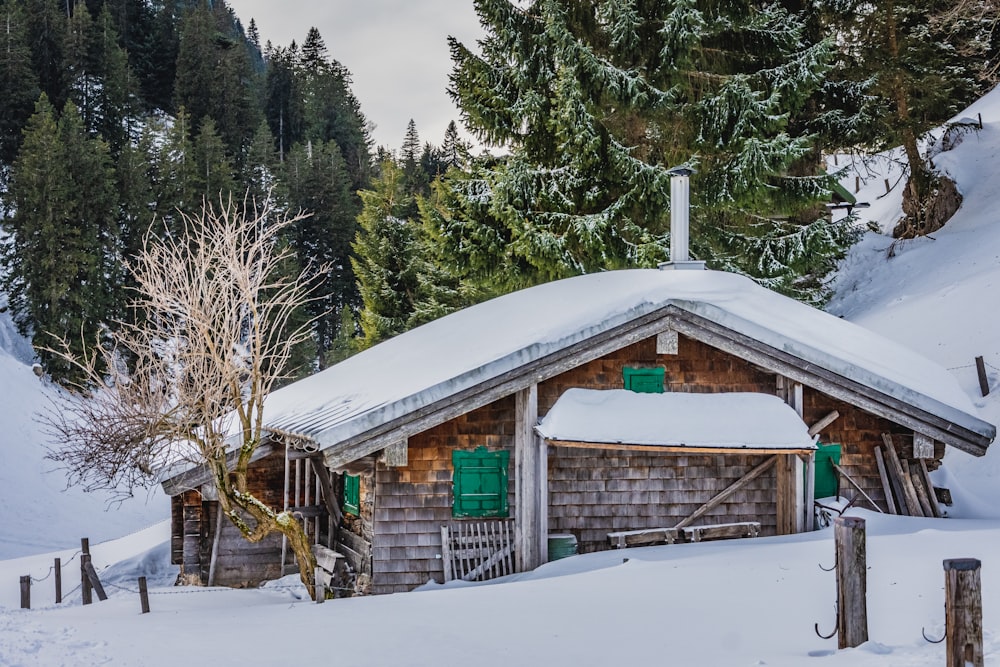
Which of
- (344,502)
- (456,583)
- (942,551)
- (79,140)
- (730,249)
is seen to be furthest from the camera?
(79,140)

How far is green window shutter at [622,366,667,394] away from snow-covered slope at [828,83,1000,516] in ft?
18.2

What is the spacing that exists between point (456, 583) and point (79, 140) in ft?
120

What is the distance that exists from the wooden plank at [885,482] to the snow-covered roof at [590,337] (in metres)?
1.13

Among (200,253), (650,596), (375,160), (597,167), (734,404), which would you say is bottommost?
(650,596)

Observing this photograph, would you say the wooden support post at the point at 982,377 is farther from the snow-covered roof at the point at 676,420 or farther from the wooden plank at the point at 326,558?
the wooden plank at the point at 326,558

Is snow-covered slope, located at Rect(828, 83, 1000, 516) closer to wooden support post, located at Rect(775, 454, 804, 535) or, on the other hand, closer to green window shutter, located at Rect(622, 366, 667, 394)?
wooden support post, located at Rect(775, 454, 804, 535)

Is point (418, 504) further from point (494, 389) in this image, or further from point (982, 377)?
point (982, 377)

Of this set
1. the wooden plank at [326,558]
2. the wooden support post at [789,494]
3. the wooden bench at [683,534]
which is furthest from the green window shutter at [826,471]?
the wooden plank at [326,558]

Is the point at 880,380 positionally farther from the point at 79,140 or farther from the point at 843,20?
the point at 79,140

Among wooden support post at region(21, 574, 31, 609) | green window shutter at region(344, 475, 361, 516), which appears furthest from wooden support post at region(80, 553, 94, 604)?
Answer: green window shutter at region(344, 475, 361, 516)

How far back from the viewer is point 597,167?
70.3 ft

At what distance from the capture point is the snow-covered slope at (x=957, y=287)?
56.7ft

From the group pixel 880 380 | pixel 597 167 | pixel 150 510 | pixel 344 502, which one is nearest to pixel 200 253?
pixel 344 502

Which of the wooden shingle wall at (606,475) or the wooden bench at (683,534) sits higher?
the wooden shingle wall at (606,475)
